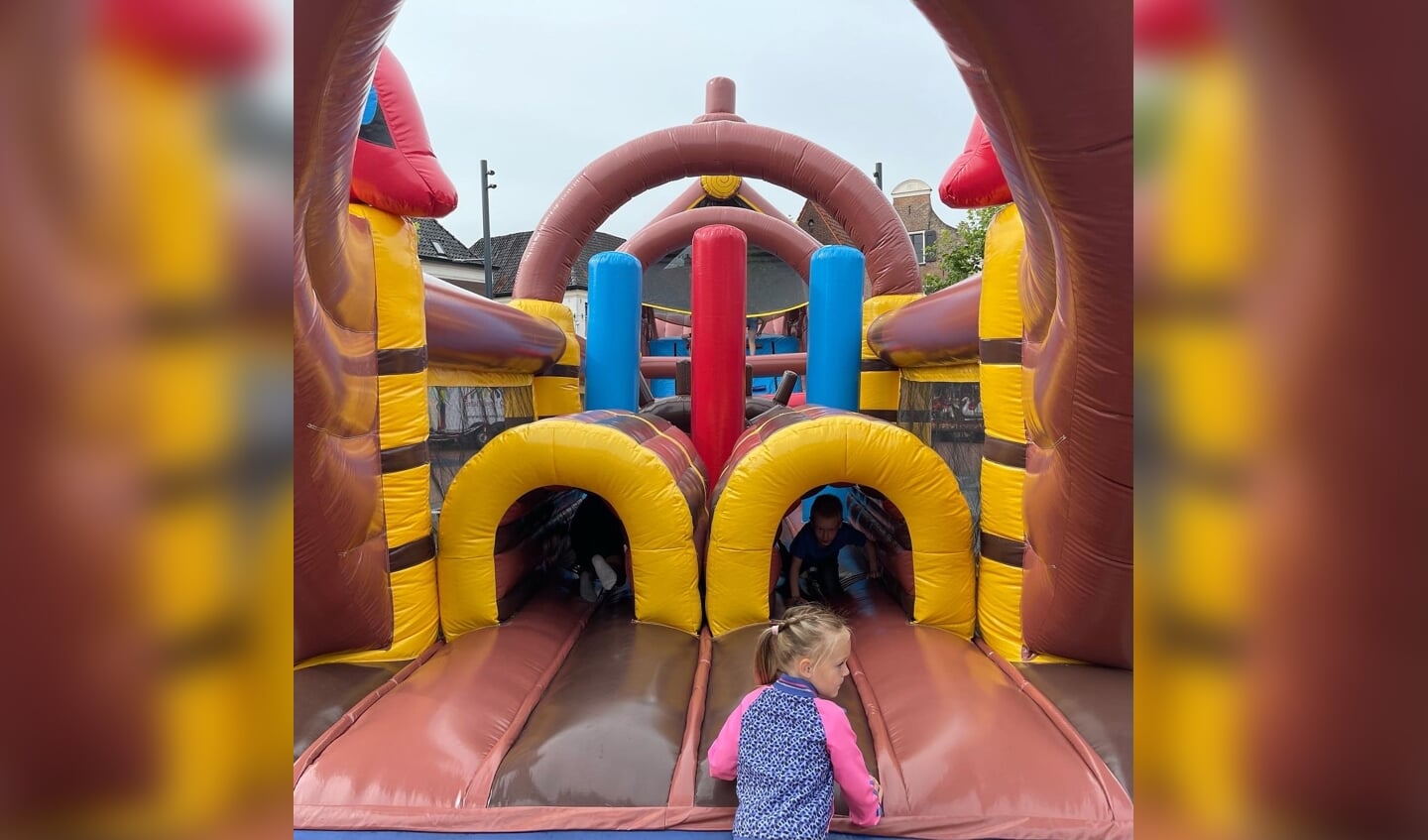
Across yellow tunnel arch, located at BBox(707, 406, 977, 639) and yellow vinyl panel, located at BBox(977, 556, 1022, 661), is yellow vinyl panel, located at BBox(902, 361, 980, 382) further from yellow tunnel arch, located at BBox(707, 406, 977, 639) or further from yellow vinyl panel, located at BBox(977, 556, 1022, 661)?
yellow vinyl panel, located at BBox(977, 556, 1022, 661)

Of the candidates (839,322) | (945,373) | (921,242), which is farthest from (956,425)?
(921,242)

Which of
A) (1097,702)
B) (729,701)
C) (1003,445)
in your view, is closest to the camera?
(1097,702)

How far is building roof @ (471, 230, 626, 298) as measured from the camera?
21047 mm

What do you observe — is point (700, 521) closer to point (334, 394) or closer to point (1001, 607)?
point (1001, 607)

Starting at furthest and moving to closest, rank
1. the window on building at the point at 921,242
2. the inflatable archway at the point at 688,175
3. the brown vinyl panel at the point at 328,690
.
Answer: the window on building at the point at 921,242 → the inflatable archway at the point at 688,175 → the brown vinyl panel at the point at 328,690

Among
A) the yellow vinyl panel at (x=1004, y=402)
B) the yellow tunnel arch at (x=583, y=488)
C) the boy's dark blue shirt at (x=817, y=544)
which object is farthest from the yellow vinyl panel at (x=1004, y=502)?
the yellow tunnel arch at (x=583, y=488)

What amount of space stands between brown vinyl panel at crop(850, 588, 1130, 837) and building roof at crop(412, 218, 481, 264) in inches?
658

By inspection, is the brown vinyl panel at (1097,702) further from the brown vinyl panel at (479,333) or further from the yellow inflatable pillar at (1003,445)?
the brown vinyl panel at (479,333)

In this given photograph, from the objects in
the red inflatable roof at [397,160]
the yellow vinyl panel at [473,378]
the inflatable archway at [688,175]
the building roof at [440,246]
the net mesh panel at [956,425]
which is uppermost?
the building roof at [440,246]

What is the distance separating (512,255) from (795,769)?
23318mm

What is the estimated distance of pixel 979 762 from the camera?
186 cm

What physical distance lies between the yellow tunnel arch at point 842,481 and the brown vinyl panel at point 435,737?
2.18 ft

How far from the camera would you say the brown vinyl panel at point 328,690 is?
6.78 feet

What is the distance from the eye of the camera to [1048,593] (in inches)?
89.1
